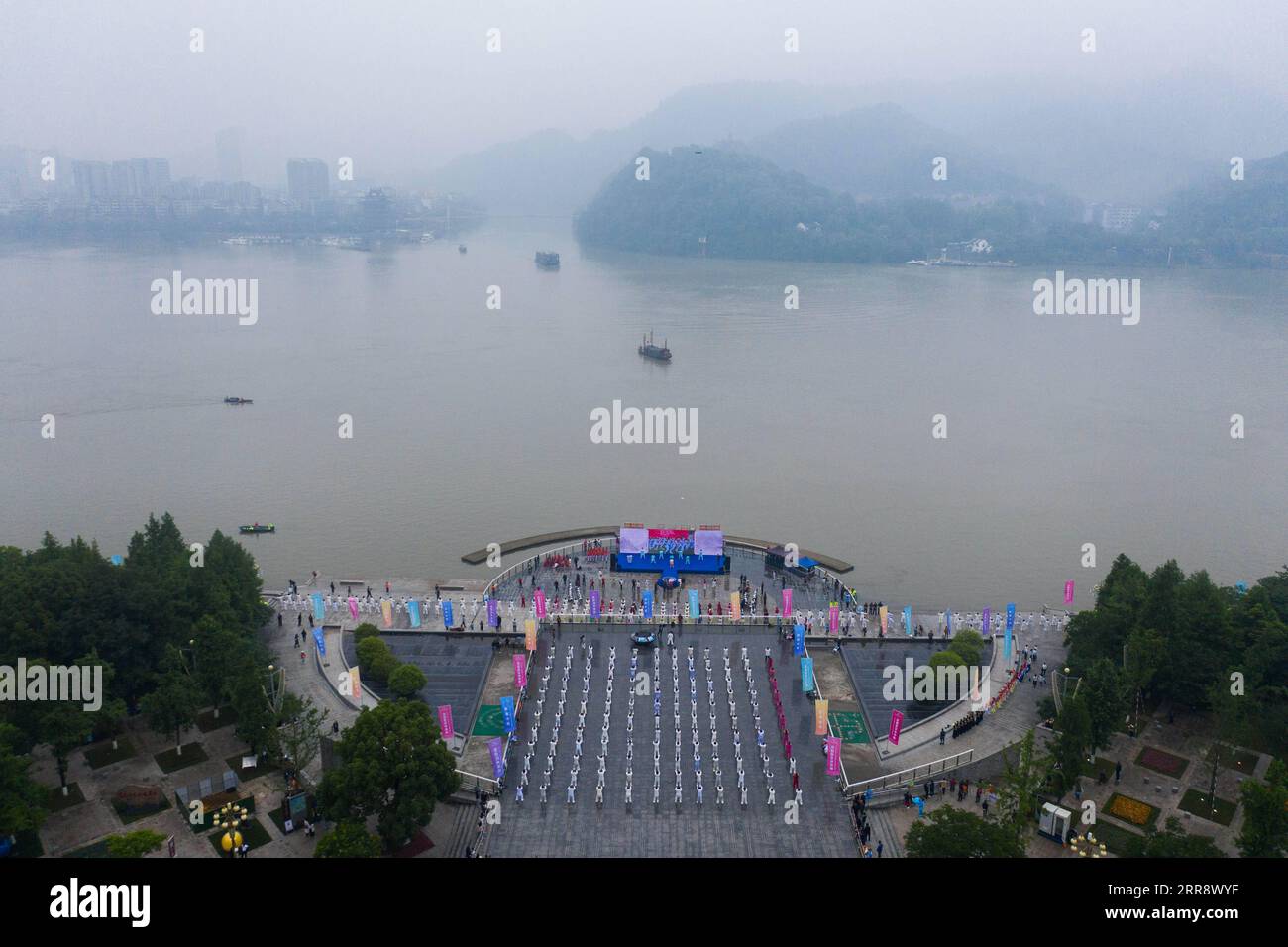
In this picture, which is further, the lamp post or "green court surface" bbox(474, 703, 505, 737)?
"green court surface" bbox(474, 703, 505, 737)

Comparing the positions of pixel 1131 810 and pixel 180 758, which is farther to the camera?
pixel 180 758

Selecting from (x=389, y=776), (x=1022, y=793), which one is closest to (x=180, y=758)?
(x=389, y=776)

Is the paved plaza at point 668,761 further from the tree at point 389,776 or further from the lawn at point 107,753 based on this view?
the lawn at point 107,753

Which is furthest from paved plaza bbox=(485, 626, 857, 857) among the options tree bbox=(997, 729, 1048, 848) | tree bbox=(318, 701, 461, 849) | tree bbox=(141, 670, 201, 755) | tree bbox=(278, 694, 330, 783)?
tree bbox=(141, 670, 201, 755)

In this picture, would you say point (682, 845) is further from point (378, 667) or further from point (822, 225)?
point (822, 225)

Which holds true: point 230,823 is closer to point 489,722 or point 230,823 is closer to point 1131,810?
point 489,722

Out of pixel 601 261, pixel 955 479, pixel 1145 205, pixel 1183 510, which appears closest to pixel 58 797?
pixel 955 479

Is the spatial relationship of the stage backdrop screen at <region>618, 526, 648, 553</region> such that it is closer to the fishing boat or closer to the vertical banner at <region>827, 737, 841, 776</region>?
the vertical banner at <region>827, 737, 841, 776</region>
